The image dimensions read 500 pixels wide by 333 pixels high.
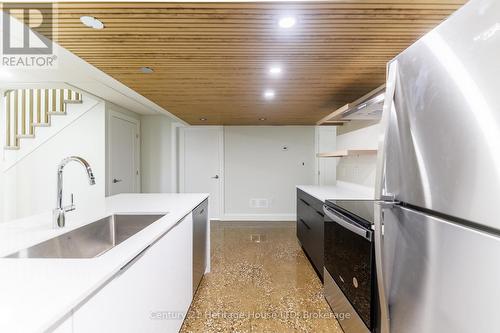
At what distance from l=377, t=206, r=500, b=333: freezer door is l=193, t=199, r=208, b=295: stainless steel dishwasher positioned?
1.65 metres

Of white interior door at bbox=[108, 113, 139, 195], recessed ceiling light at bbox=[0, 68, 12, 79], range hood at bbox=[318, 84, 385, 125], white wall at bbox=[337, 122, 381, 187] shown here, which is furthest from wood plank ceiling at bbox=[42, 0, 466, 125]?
white interior door at bbox=[108, 113, 139, 195]

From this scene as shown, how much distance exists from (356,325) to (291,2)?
197 cm

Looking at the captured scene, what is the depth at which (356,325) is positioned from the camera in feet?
5.22

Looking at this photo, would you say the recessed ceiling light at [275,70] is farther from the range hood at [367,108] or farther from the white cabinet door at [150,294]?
the white cabinet door at [150,294]

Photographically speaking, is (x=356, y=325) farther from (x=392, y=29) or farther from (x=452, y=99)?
(x=392, y=29)

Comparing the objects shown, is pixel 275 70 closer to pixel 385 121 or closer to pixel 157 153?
pixel 385 121

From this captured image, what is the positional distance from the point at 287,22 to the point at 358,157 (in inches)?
82.8

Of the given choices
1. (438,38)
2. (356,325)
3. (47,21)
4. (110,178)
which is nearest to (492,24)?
(438,38)

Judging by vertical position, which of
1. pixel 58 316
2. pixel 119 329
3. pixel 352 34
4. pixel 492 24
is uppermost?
pixel 352 34

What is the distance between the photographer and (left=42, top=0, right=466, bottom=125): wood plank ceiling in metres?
1.38

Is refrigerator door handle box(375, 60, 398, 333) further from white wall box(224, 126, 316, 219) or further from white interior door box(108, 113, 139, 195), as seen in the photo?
white wall box(224, 126, 316, 219)

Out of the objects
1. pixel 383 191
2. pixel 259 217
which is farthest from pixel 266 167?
pixel 383 191

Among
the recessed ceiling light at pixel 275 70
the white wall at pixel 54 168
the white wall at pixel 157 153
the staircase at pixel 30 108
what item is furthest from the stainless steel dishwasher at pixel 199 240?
the staircase at pixel 30 108

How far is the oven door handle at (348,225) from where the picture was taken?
140cm
